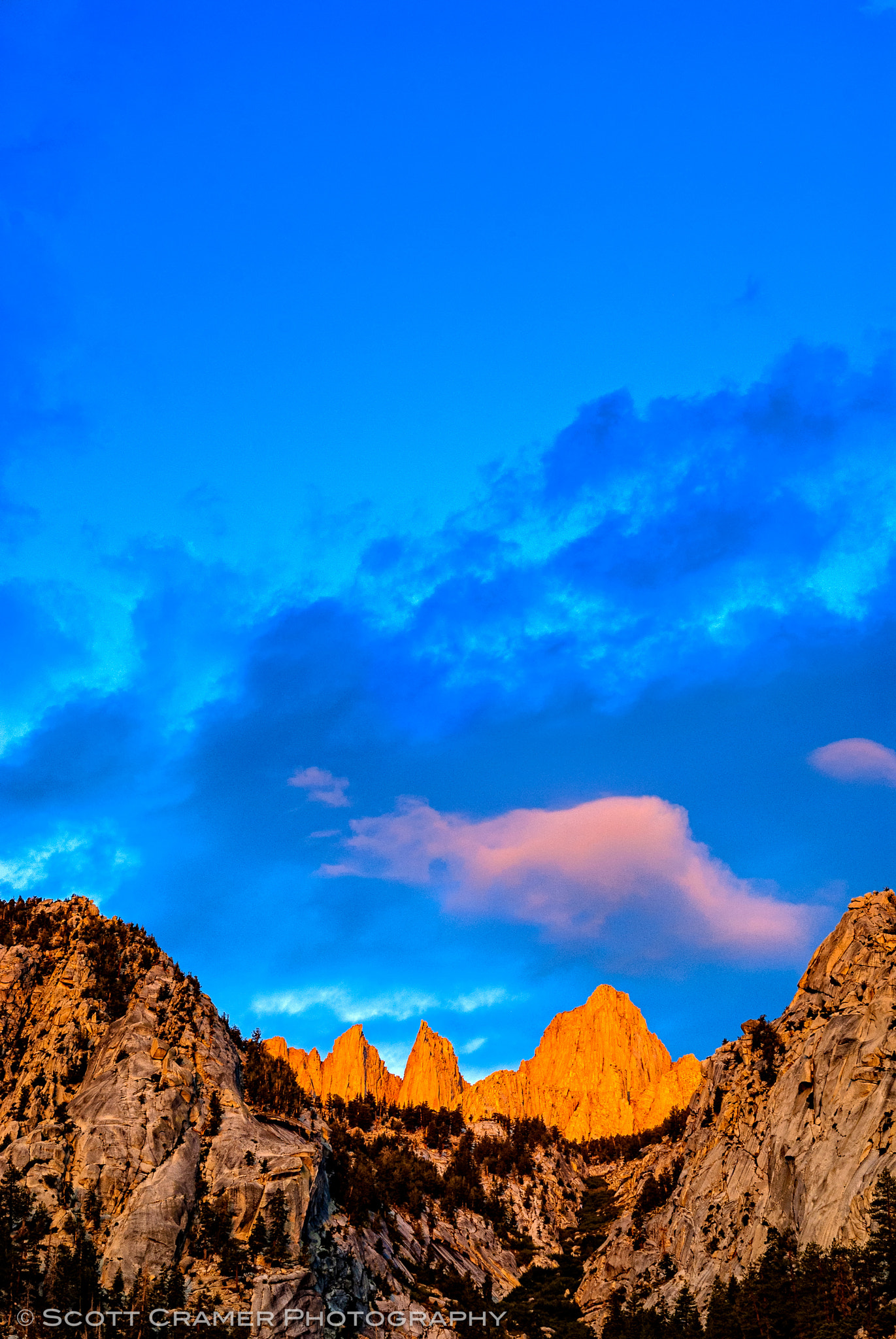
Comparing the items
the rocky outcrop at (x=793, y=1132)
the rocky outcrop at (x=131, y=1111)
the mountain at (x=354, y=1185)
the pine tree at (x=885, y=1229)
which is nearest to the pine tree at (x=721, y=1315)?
A: the mountain at (x=354, y=1185)

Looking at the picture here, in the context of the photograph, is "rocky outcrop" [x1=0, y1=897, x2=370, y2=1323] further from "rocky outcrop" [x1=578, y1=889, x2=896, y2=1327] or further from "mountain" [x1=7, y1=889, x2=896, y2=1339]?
"rocky outcrop" [x1=578, y1=889, x2=896, y2=1327]

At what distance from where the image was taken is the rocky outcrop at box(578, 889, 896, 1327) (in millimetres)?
99688

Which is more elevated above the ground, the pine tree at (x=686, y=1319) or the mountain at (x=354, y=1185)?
the mountain at (x=354, y=1185)

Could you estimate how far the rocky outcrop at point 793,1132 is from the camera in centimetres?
9969

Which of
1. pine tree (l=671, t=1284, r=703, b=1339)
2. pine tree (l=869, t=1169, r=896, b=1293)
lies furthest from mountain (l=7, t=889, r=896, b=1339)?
pine tree (l=671, t=1284, r=703, b=1339)

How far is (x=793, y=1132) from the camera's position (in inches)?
4395

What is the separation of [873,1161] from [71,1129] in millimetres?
87347

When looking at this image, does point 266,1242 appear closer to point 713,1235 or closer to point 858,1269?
point 713,1235

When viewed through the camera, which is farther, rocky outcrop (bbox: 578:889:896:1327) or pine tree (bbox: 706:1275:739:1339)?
rocky outcrop (bbox: 578:889:896:1327)

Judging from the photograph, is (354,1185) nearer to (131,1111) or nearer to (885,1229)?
(131,1111)

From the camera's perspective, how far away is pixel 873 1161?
311 feet

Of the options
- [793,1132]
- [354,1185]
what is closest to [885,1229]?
[793,1132]

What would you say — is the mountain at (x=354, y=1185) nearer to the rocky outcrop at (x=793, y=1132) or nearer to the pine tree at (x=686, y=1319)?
the rocky outcrop at (x=793, y=1132)

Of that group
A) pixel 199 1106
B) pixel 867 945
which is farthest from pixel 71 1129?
pixel 867 945
